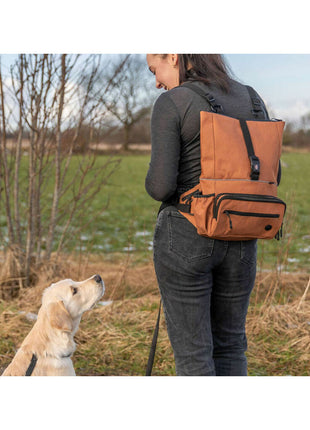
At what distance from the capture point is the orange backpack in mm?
1813

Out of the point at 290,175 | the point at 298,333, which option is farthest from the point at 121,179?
the point at 298,333

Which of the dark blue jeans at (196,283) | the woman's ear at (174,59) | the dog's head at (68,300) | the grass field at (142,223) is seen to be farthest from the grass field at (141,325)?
the woman's ear at (174,59)

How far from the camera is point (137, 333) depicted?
414 cm

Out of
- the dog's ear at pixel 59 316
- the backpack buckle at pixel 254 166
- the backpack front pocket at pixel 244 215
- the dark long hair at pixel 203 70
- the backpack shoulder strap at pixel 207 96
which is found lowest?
the dog's ear at pixel 59 316

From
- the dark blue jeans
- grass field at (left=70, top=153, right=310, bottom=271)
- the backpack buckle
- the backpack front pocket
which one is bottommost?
grass field at (left=70, top=153, right=310, bottom=271)

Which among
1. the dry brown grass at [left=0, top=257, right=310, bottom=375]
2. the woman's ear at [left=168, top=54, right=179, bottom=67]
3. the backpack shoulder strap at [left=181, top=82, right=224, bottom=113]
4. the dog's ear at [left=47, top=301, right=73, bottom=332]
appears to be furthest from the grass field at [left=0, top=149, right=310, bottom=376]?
the backpack shoulder strap at [left=181, top=82, right=224, bottom=113]

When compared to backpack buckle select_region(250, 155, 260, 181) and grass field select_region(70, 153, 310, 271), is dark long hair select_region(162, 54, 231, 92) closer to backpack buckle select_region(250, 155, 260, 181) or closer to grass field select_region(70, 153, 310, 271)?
backpack buckle select_region(250, 155, 260, 181)

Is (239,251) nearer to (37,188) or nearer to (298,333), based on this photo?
(298,333)

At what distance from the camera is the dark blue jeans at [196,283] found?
73.2 inches

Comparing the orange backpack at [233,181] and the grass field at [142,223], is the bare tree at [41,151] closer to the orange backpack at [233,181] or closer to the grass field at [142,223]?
the grass field at [142,223]

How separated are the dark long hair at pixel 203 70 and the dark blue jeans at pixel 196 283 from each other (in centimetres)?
56

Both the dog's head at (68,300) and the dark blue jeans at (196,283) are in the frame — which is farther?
the dog's head at (68,300)

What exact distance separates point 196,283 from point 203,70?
0.90 meters

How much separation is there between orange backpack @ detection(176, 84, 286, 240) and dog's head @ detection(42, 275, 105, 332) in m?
1.00
